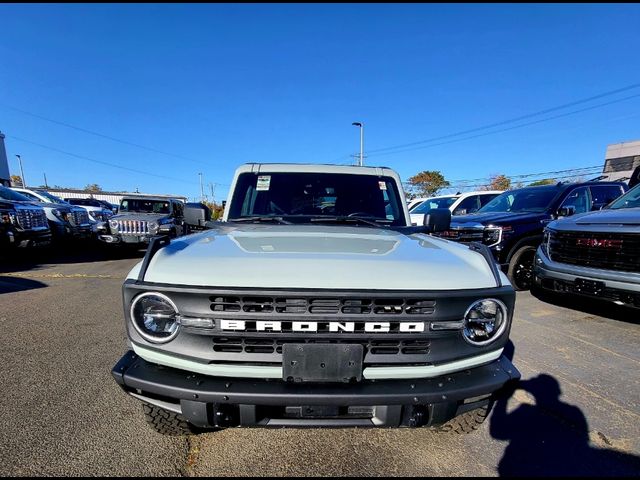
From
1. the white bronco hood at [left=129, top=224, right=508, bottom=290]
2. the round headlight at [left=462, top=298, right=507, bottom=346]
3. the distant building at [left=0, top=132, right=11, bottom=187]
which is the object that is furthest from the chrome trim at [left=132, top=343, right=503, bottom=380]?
the distant building at [left=0, top=132, right=11, bottom=187]

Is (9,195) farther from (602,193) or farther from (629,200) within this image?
(602,193)

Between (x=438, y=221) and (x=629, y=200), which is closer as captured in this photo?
(x=438, y=221)

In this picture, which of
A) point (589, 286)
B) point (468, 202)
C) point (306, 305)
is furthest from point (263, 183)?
point (468, 202)

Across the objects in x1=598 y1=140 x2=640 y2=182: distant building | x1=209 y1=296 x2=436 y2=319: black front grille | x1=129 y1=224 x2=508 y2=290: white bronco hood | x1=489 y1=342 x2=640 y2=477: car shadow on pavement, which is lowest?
x1=489 y1=342 x2=640 y2=477: car shadow on pavement

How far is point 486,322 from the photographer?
1811mm

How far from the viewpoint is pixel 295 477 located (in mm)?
1888

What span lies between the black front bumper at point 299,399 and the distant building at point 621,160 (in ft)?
117

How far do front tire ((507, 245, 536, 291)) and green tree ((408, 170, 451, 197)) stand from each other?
138 ft

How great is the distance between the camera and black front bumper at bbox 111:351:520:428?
1551 mm

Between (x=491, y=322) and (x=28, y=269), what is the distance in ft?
32.0

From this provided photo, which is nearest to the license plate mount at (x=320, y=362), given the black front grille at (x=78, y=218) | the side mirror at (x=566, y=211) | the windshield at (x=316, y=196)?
the windshield at (x=316, y=196)

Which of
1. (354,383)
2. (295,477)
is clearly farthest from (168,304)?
(295,477)

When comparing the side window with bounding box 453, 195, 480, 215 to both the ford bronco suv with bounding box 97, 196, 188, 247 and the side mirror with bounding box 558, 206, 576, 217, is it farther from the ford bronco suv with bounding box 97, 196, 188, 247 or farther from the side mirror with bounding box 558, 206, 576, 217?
the ford bronco suv with bounding box 97, 196, 188, 247

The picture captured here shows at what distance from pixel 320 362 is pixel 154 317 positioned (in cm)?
85
